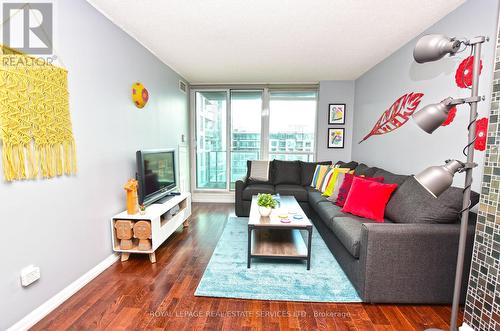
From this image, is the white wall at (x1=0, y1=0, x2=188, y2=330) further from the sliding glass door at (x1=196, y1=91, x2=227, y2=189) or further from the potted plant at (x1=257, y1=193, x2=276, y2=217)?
the sliding glass door at (x1=196, y1=91, x2=227, y2=189)

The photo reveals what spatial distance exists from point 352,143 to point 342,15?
2.78 metres

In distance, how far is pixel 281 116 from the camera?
15.9 ft

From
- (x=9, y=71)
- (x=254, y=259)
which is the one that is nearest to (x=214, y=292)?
(x=254, y=259)

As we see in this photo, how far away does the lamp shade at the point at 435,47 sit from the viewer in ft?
3.77

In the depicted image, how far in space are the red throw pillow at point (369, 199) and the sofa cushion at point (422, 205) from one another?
77mm

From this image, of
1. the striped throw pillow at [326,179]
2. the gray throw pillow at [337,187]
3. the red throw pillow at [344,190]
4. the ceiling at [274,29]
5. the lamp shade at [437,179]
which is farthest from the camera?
the striped throw pillow at [326,179]

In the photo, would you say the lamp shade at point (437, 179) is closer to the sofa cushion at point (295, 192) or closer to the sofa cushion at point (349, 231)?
the sofa cushion at point (349, 231)

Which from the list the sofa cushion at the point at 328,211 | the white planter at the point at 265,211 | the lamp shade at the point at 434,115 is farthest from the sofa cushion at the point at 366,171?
the lamp shade at the point at 434,115

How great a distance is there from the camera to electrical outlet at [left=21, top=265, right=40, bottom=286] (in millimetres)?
1516

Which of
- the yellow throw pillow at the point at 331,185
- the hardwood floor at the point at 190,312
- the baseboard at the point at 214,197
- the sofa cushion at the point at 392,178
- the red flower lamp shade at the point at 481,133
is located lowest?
the hardwood floor at the point at 190,312

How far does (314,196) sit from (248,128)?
2.14m

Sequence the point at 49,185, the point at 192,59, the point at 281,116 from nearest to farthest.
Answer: the point at 49,185, the point at 192,59, the point at 281,116

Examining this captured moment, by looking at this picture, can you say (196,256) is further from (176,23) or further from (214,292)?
(176,23)

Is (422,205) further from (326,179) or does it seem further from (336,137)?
(336,137)
